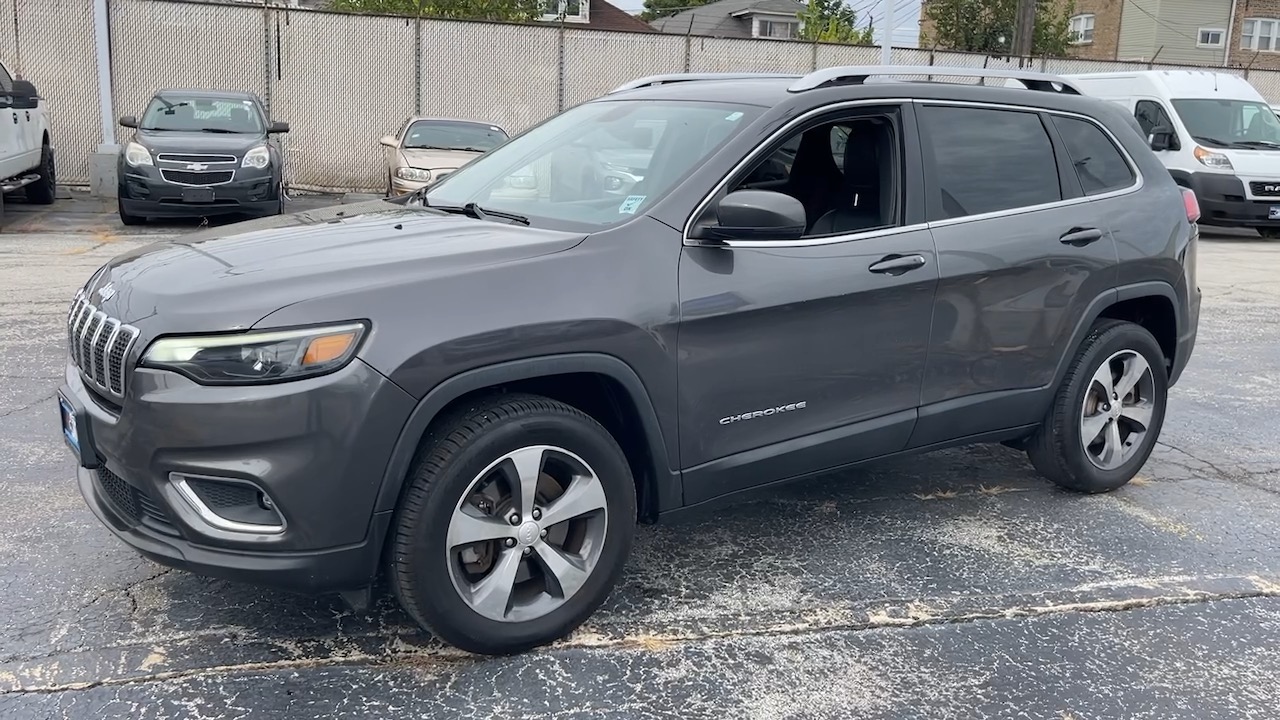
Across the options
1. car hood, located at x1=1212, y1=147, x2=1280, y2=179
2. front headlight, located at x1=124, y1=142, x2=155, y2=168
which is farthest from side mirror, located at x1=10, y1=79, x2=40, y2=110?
car hood, located at x1=1212, y1=147, x2=1280, y2=179

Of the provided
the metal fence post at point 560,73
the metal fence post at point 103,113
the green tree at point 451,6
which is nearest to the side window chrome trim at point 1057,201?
the metal fence post at point 560,73

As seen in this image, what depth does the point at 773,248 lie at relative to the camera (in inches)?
141

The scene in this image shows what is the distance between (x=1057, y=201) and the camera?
14.6ft

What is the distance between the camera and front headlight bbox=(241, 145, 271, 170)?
41.4 ft

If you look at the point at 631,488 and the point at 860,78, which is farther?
the point at 860,78

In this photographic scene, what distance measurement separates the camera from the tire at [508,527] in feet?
9.73

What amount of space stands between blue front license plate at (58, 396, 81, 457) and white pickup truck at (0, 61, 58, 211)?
882 centimetres

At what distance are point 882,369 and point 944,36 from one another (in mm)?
36655

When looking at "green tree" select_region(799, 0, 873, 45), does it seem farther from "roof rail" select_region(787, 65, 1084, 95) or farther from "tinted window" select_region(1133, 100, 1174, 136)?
"roof rail" select_region(787, 65, 1084, 95)

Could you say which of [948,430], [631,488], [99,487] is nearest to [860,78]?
[948,430]

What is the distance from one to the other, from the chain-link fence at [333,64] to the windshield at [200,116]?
391cm

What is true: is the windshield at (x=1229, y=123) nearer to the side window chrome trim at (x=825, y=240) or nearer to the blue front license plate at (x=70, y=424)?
the side window chrome trim at (x=825, y=240)

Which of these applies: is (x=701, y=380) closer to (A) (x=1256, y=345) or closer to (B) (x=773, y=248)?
(B) (x=773, y=248)

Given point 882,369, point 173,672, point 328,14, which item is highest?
point 328,14
